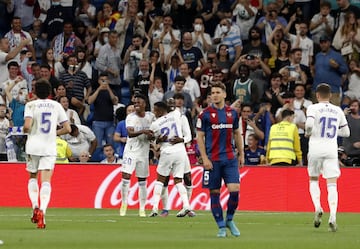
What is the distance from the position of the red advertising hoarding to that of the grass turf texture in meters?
2.39

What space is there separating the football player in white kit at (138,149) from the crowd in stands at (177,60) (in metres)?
3.99

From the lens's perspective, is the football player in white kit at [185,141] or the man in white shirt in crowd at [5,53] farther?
the man in white shirt in crowd at [5,53]

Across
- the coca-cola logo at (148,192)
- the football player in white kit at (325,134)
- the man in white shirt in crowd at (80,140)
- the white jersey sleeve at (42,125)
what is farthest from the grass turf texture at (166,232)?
the man in white shirt in crowd at (80,140)

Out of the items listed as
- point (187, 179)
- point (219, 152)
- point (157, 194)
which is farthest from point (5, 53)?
point (219, 152)

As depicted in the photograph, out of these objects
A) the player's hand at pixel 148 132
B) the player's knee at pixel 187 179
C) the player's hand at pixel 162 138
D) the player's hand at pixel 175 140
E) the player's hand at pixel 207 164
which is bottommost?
the player's knee at pixel 187 179

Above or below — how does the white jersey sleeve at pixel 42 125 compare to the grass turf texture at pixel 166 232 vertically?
above

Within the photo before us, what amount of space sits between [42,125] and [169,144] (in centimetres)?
574

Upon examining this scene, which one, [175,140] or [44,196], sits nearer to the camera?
[44,196]

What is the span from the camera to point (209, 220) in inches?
910

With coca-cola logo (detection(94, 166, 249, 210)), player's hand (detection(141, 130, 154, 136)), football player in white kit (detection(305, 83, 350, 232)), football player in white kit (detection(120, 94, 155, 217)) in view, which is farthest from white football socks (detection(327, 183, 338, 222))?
coca-cola logo (detection(94, 166, 249, 210))

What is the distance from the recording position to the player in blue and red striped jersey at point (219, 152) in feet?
57.7

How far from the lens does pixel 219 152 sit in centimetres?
1767

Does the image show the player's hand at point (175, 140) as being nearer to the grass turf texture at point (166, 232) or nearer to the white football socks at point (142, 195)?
the white football socks at point (142, 195)

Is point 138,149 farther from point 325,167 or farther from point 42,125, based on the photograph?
point 325,167
